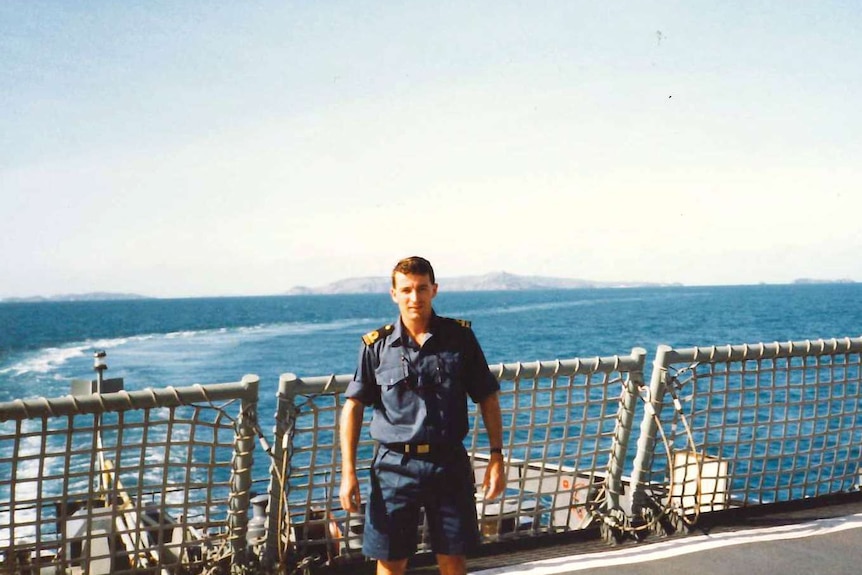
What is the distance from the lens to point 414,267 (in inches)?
107

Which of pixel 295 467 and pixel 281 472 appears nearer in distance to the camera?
pixel 281 472

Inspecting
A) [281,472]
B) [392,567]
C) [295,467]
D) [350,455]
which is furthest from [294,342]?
[350,455]

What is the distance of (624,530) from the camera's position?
165 inches

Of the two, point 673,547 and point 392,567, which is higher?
point 392,567

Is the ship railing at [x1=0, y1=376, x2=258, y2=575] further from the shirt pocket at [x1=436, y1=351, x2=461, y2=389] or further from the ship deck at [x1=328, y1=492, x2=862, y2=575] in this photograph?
the shirt pocket at [x1=436, y1=351, x2=461, y2=389]

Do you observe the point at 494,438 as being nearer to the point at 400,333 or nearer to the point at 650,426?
the point at 400,333

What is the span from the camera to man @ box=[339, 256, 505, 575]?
108 inches

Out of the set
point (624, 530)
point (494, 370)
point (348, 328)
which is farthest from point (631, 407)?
point (348, 328)

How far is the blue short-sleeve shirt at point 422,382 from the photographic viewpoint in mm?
2770

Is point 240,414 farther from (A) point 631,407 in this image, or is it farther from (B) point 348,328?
(B) point 348,328

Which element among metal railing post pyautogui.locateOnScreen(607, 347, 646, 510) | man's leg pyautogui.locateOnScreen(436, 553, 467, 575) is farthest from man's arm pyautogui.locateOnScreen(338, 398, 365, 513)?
metal railing post pyautogui.locateOnScreen(607, 347, 646, 510)

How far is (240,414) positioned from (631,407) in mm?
2211

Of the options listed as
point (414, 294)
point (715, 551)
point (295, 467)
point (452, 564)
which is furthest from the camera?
point (715, 551)

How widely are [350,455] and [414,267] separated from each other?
75cm
